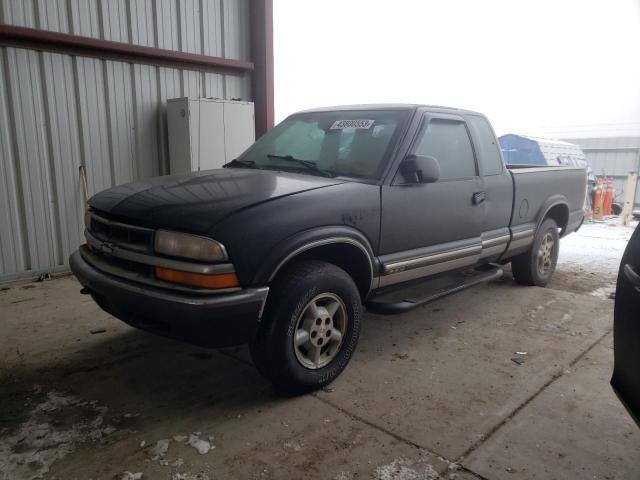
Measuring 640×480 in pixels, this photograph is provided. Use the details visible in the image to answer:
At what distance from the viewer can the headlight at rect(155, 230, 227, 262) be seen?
8.43 feet

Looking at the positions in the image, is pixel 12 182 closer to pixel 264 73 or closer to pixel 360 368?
pixel 264 73

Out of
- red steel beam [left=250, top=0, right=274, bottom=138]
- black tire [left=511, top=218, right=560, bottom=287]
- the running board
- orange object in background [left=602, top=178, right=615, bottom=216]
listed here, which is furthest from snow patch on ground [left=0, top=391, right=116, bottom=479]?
orange object in background [left=602, top=178, right=615, bottom=216]

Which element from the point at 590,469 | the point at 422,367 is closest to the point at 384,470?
the point at 590,469

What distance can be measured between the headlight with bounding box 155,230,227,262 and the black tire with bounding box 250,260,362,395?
1.45 feet

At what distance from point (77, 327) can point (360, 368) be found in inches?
96.3

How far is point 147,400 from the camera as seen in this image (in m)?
3.01

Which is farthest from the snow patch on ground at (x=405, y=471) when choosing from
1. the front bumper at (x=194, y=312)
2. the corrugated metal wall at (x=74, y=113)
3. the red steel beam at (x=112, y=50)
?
the red steel beam at (x=112, y=50)

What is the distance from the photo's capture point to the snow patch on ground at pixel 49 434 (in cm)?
239

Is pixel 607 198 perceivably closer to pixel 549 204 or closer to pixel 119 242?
pixel 549 204

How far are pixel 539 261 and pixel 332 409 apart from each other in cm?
361

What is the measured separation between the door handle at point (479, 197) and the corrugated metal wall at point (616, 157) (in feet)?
43.4

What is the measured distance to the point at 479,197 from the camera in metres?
4.17

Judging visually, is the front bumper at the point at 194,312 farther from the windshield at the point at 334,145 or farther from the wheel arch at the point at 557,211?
→ the wheel arch at the point at 557,211

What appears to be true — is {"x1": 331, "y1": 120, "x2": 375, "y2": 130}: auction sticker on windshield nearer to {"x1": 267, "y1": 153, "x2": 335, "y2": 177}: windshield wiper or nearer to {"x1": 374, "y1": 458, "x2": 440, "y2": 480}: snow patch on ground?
{"x1": 267, "y1": 153, "x2": 335, "y2": 177}: windshield wiper
